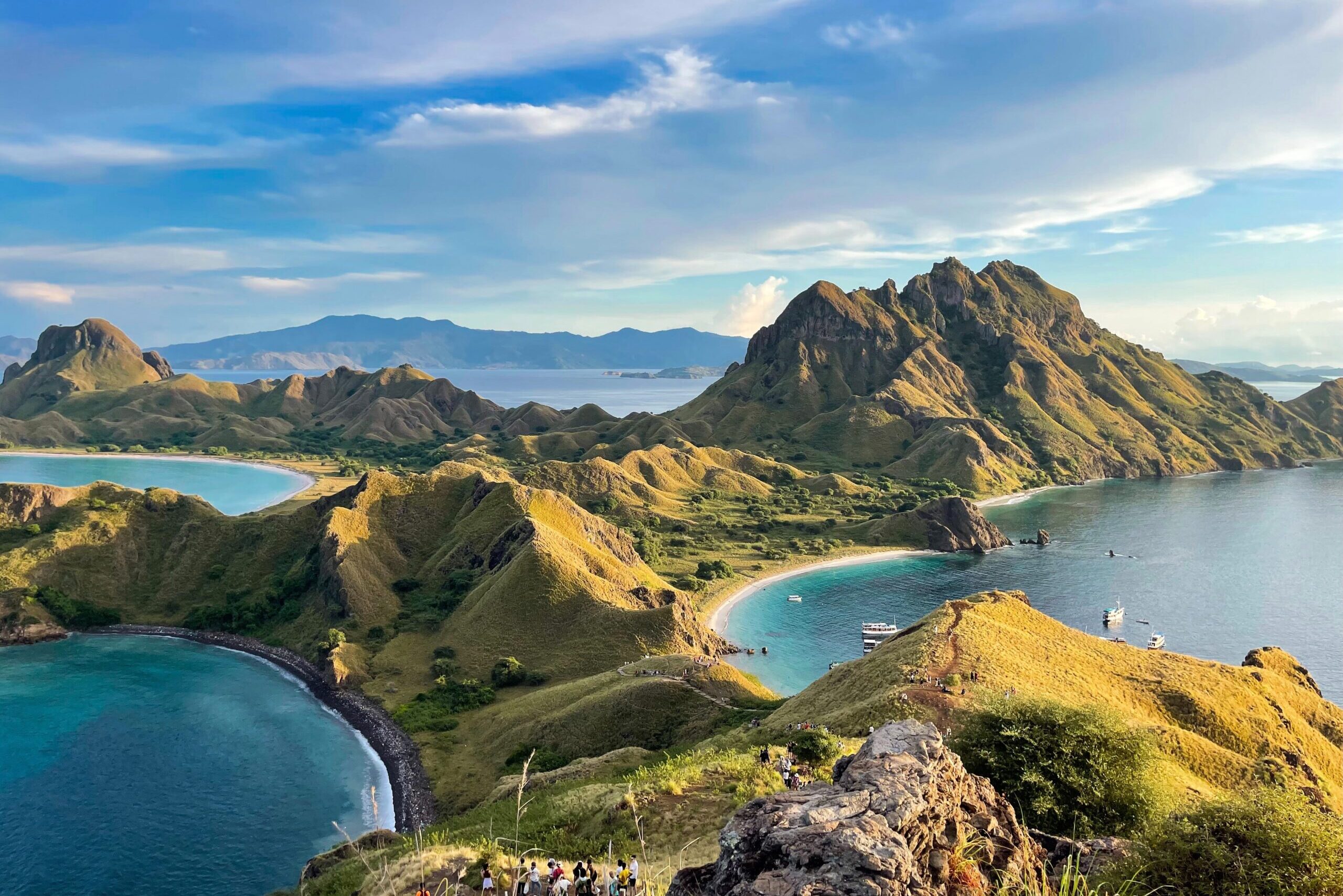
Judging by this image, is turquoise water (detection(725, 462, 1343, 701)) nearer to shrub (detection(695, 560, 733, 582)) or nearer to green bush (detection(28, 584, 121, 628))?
shrub (detection(695, 560, 733, 582))

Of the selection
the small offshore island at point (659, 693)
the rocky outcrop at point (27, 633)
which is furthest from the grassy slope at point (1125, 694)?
the rocky outcrop at point (27, 633)

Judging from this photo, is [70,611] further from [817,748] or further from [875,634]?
[875,634]

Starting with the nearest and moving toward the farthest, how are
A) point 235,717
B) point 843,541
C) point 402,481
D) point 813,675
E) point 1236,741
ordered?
point 1236,741 < point 235,717 < point 813,675 < point 402,481 < point 843,541

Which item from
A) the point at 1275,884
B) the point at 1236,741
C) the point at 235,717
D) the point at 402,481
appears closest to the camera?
the point at 1275,884

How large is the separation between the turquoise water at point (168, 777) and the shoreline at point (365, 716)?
1.18 meters

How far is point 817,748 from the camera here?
38.3m

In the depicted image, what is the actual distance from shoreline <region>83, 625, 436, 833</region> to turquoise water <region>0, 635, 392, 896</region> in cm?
118

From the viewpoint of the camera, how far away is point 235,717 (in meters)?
80.6

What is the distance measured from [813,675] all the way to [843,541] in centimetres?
7230

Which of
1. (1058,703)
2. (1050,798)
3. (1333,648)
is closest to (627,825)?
(1050,798)

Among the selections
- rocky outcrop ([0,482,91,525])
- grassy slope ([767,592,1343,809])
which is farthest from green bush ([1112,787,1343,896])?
rocky outcrop ([0,482,91,525])

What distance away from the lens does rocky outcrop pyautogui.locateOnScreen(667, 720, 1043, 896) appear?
1250 cm

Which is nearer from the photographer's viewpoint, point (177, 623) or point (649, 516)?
point (177, 623)

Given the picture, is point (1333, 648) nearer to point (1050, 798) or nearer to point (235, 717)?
point (1050, 798)
